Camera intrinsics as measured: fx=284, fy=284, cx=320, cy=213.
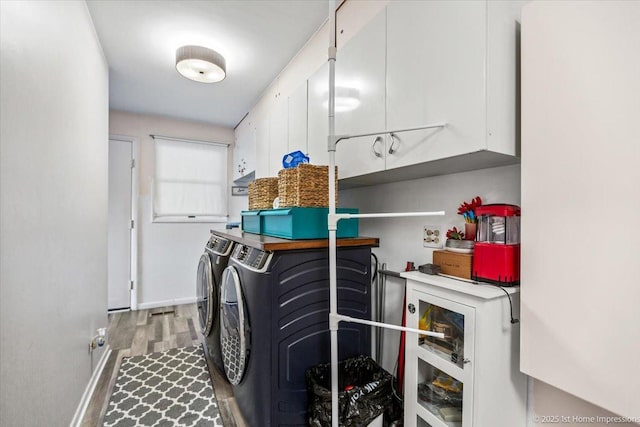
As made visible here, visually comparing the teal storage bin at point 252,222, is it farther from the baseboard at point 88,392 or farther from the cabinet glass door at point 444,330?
the baseboard at point 88,392

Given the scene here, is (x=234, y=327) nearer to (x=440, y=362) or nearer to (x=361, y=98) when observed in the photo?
A: (x=440, y=362)

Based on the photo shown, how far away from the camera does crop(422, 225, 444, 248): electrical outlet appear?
1.40 m

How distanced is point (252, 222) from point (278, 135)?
0.87 metres

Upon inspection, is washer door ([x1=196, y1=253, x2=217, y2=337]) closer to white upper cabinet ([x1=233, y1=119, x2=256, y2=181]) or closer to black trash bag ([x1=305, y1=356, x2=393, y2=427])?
black trash bag ([x1=305, y1=356, x2=393, y2=427])

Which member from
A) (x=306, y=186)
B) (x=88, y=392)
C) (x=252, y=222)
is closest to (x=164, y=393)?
(x=88, y=392)

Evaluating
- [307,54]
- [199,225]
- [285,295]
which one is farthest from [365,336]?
[199,225]

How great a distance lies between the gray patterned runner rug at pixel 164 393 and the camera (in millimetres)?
1670

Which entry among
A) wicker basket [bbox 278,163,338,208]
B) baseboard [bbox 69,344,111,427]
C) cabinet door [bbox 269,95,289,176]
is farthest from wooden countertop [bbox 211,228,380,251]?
baseboard [bbox 69,344,111,427]

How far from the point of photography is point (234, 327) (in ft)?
4.94

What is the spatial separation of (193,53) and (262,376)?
2226 mm

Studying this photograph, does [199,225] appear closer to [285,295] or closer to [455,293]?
[285,295]

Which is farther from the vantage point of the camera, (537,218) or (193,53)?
(193,53)

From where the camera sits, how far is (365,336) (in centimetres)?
155

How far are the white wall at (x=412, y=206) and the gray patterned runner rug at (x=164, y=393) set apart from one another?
1.19 metres
